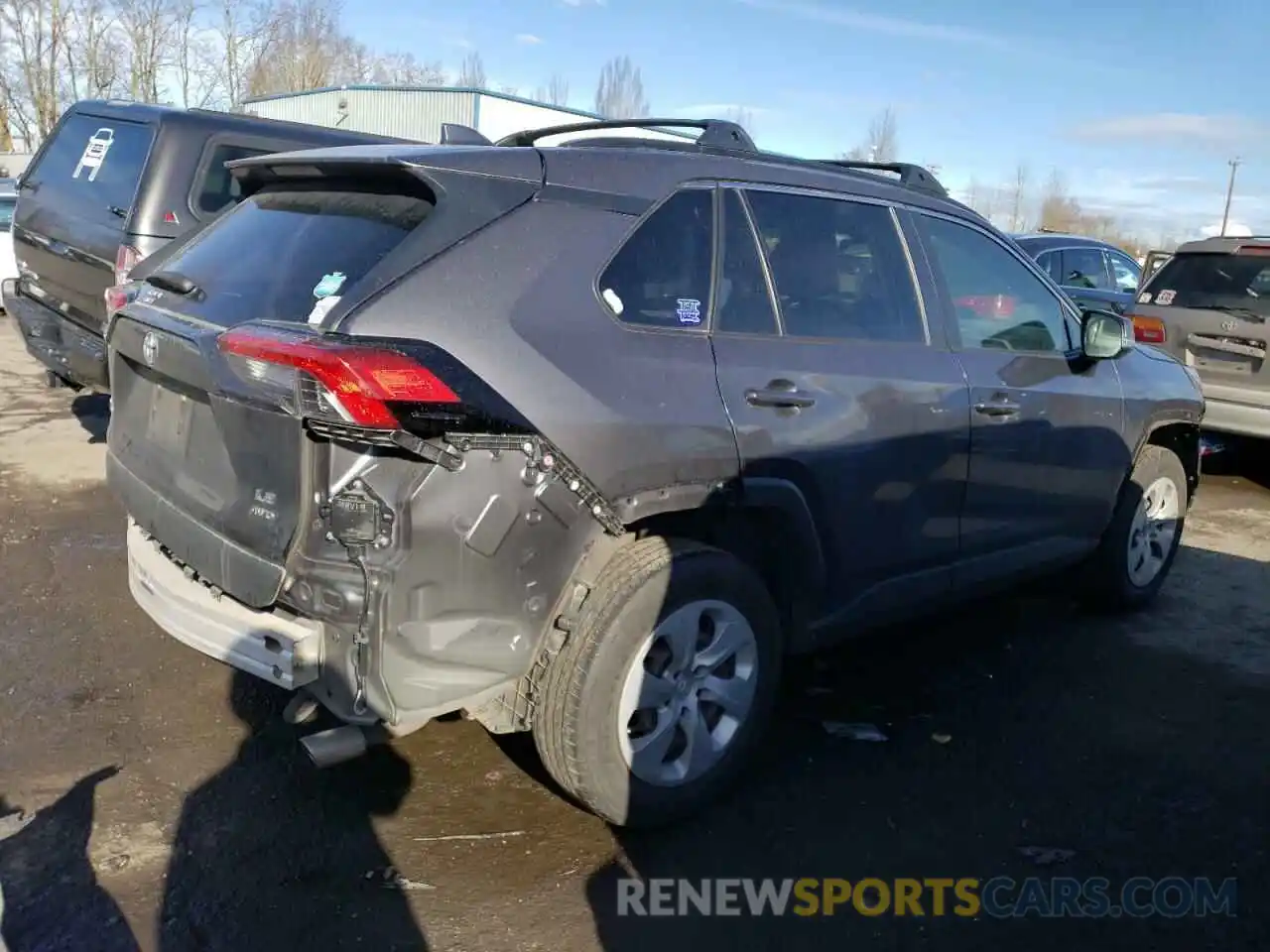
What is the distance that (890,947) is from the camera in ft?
9.32

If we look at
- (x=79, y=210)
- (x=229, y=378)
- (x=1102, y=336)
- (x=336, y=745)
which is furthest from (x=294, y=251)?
(x=79, y=210)

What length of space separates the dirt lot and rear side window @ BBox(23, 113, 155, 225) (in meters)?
2.62

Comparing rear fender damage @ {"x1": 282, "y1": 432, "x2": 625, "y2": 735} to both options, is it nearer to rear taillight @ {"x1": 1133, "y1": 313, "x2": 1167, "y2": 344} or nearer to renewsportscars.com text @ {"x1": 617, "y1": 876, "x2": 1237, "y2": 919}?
renewsportscars.com text @ {"x1": 617, "y1": 876, "x2": 1237, "y2": 919}

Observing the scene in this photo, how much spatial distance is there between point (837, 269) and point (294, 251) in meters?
1.80

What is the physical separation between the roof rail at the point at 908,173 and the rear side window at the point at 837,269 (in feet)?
1.19

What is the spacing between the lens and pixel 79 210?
6.71m

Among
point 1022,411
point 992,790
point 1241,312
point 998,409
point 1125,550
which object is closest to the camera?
point 992,790

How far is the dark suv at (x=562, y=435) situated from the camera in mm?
2654

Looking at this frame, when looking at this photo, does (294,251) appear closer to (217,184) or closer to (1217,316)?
(217,184)

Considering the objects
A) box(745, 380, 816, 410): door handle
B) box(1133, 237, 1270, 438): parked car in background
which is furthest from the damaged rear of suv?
box(1133, 237, 1270, 438): parked car in background

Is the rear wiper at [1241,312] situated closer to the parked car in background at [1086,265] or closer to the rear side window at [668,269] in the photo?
the parked car in background at [1086,265]

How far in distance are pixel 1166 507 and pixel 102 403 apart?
797 cm

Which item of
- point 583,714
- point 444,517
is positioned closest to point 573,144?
point 444,517

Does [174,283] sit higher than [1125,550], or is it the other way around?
[174,283]
